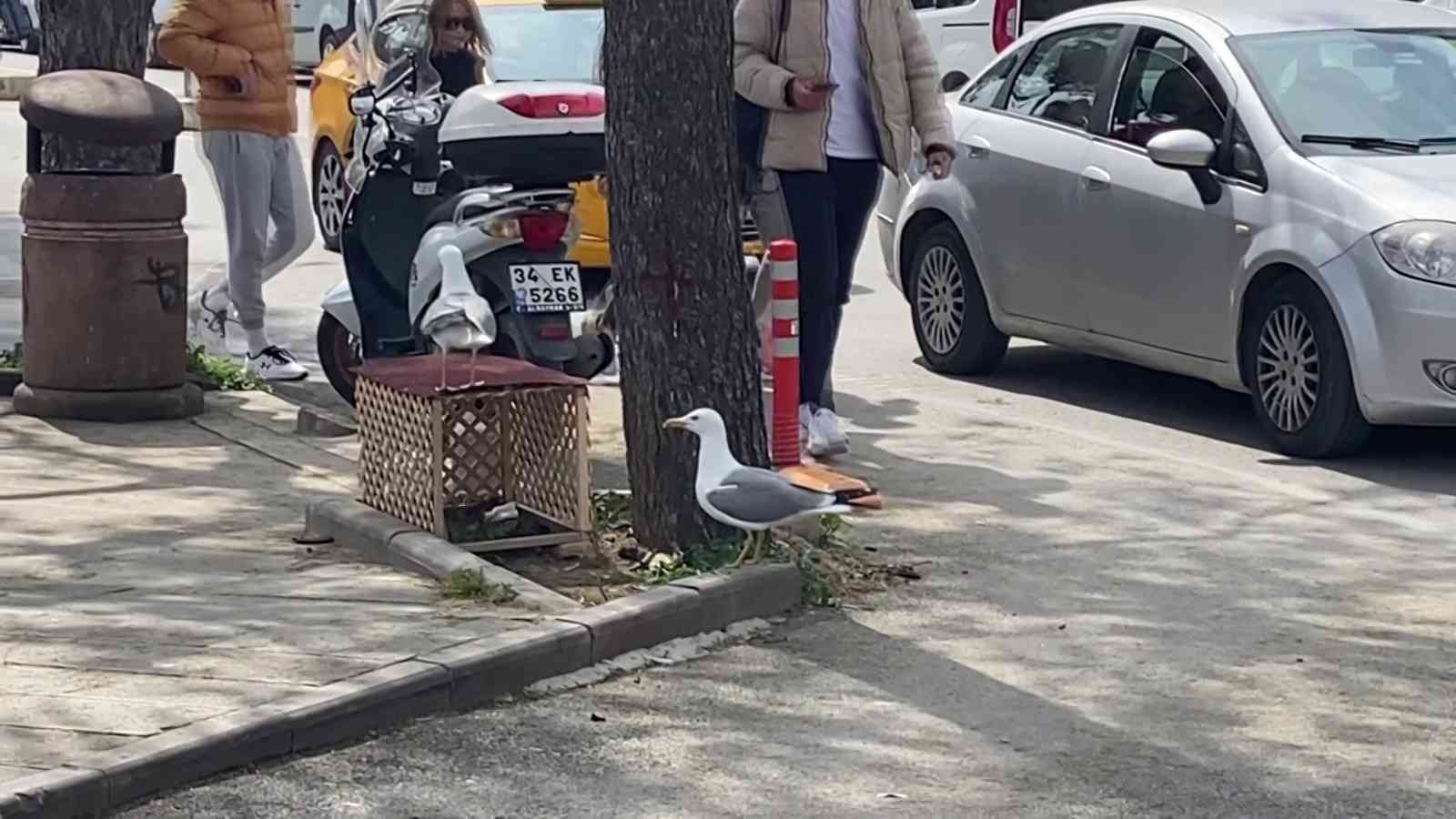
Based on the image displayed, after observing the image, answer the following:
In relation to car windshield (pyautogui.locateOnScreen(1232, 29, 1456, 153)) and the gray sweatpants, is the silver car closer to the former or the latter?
car windshield (pyautogui.locateOnScreen(1232, 29, 1456, 153))

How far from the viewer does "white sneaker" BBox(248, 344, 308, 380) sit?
10547mm

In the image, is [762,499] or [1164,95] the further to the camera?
[1164,95]

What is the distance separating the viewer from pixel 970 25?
23.0 meters

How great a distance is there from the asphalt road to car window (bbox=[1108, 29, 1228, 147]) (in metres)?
1.36

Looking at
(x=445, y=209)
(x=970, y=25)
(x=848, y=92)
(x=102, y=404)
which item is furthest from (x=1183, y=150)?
(x=970, y=25)

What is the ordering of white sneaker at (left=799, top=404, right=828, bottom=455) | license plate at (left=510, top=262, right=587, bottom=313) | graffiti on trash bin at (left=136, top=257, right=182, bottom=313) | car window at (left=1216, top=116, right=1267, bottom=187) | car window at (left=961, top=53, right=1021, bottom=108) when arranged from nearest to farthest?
1. license plate at (left=510, top=262, right=587, bottom=313)
2. white sneaker at (left=799, top=404, right=828, bottom=455)
3. graffiti on trash bin at (left=136, top=257, right=182, bottom=313)
4. car window at (left=1216, top=116, right=1267, bottom=187)
5. car window at (left=961, top=53, right=1021, bottom=108)

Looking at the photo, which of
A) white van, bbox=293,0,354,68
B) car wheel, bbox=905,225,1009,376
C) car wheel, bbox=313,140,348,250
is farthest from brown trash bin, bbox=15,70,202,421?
white van, bbox=293,0,354,68

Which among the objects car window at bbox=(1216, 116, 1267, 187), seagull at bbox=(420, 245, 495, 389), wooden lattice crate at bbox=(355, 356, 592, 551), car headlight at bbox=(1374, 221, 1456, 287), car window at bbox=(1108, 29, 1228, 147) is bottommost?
wooden lattice crate at bbox=(355, 356, 592, 551)

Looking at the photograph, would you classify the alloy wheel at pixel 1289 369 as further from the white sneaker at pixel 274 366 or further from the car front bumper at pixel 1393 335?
the white sneaker at pixel 274 366

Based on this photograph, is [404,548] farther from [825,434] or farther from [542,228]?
[825,434]

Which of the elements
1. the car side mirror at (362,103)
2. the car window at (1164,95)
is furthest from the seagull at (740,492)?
the car window at (1164,95)

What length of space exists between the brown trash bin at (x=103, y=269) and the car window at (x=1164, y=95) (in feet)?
12.6

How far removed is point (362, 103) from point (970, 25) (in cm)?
1417

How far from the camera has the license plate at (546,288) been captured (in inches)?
341
